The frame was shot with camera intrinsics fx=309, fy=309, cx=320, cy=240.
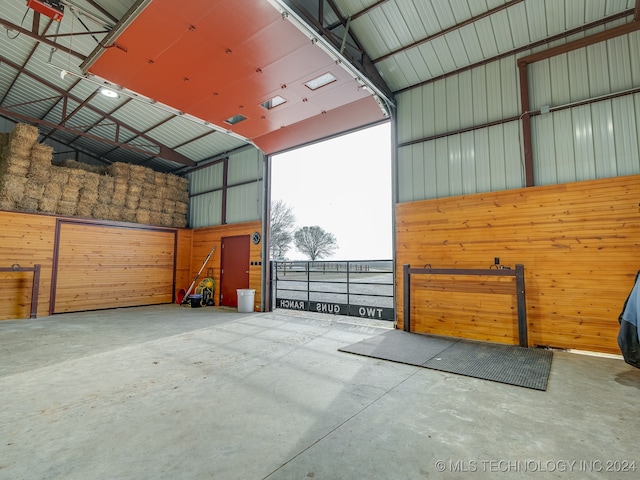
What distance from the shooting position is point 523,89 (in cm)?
471

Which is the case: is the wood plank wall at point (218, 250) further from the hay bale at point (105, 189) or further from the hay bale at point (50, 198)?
the hay bale at point (50, 198)

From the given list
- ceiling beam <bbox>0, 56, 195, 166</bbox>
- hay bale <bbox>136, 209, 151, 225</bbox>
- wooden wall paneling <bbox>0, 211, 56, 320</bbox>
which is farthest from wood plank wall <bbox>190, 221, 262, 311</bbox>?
wooden wall paneling <bbox>0, 211, 56, 320</bbox>

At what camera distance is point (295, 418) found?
229 centimetres

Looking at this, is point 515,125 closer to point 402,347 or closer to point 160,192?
point 402,347

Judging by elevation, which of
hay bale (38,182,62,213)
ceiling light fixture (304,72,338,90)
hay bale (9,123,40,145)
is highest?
hay bale (9,123,40,145)

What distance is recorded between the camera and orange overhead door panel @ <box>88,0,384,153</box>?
11.5 ft

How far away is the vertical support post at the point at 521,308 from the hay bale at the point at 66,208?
31.9ft

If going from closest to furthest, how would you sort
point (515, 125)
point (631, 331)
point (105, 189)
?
point (631, 331) → point (515, 125) → point (105, 189)

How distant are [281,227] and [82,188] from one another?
20452 millimetres

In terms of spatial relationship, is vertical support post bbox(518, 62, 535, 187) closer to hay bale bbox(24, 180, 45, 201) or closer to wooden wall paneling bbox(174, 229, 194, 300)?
wooden wall paneling bbox(174, 229, 194, 300)

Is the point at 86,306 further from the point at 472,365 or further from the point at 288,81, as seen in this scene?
the point at 472,365

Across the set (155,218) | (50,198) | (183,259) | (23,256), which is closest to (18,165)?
(50,198)

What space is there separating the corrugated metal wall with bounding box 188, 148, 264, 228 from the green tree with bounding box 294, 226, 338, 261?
24044 mm

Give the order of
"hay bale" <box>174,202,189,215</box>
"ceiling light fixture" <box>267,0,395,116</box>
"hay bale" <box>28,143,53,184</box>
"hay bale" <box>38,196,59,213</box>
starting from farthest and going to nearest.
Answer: "hay bale" <box>174,202,189,215</box>, "hay bale" <box>38,196,59,213</box>, "hay bale" <box>28,143,53,184</box>, "ceiling light fixture" <box>267,0,395,116</box>
